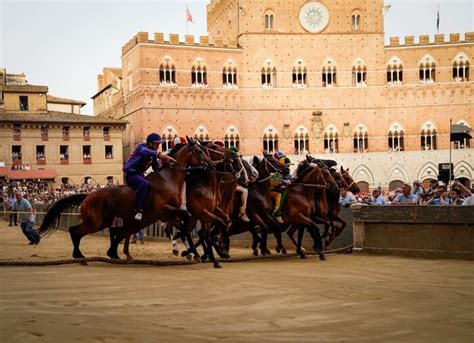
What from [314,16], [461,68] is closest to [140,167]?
[314,16]

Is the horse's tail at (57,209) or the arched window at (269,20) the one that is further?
the arched window at (269,20)

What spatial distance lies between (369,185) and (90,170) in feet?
69.8

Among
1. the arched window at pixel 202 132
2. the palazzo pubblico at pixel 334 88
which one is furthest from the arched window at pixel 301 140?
the arched window at pixel 202 132

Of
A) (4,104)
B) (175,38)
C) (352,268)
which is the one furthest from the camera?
(4,104)

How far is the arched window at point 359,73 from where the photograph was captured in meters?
50.7

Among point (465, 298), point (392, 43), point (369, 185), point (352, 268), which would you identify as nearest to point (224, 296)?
point (465, 298)

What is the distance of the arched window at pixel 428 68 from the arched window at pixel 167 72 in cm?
1898

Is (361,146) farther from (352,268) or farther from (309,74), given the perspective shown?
(352,268)

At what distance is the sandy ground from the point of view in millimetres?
6324

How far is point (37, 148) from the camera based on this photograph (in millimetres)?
49750

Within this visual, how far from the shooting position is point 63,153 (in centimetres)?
5044

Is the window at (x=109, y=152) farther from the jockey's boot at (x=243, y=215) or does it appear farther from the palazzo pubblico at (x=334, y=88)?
the jockey's boot at (x=243, y=215)

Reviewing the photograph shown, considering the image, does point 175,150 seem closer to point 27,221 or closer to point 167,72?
point 27,221

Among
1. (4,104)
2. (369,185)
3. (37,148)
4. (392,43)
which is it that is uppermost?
(392,43)
